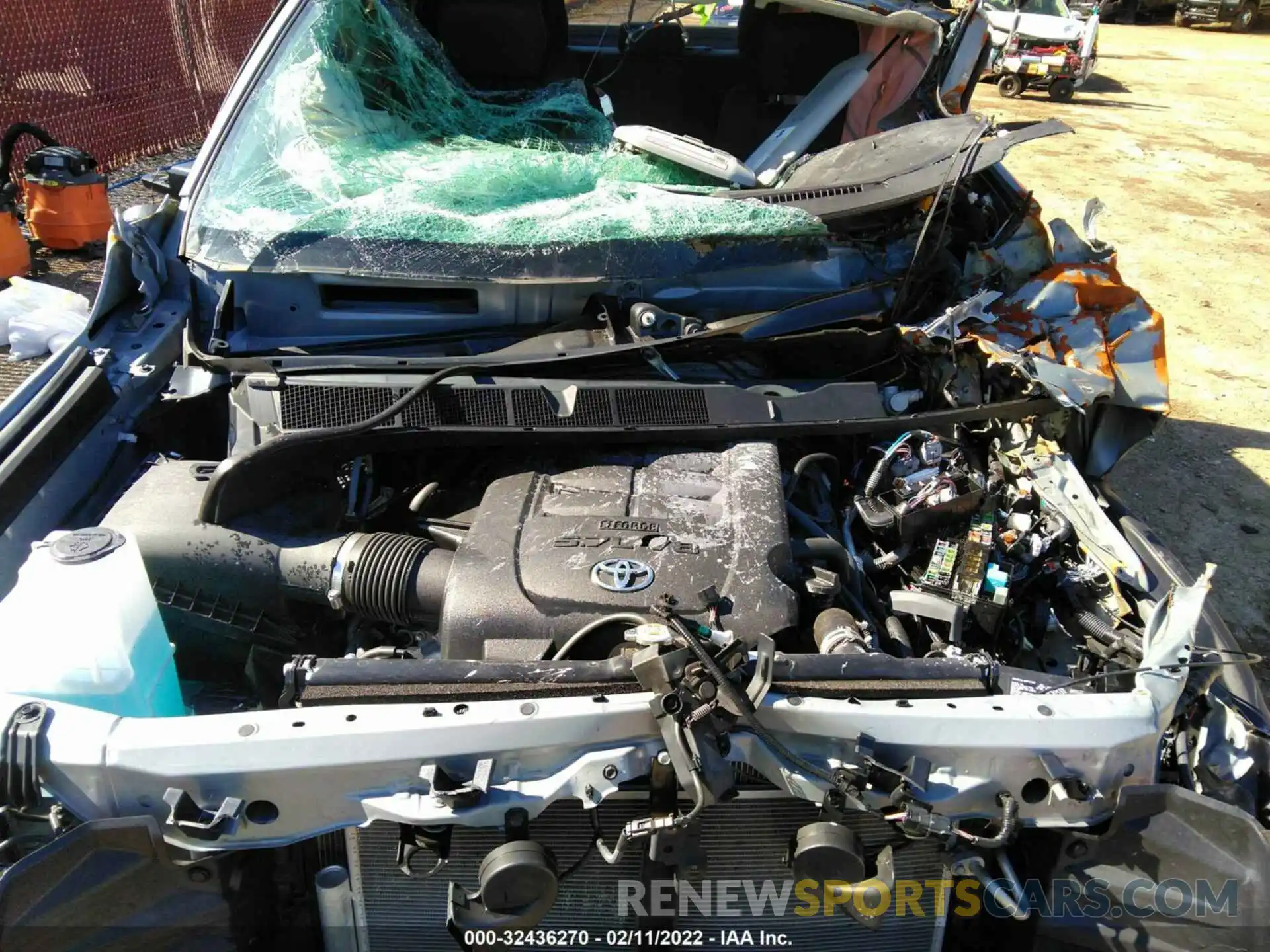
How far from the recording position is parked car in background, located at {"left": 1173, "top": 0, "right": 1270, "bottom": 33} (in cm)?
1944

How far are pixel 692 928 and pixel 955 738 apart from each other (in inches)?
26.2

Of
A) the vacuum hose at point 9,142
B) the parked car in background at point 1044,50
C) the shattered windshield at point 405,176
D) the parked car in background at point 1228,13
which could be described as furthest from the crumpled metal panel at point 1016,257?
the parked car in background at point 1228,13

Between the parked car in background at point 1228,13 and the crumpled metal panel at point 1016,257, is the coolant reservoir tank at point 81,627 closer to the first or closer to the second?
the crumpled metal panel at point 1016,257

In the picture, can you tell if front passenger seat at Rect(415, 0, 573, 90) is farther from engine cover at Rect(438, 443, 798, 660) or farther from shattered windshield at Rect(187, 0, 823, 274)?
engine cover at Rect(438, 443, 798, 660)

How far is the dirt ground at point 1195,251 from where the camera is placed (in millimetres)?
3971

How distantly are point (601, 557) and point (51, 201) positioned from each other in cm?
604

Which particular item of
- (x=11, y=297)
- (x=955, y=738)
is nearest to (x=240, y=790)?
(x=955, y=738)

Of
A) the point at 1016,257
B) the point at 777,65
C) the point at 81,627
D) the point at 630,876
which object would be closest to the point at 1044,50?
the point at 777,65

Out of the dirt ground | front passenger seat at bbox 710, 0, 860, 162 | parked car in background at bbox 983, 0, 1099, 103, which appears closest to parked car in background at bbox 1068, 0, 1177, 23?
the dirt ground

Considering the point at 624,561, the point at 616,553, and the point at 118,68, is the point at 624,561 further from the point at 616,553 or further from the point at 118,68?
the point at 118,68

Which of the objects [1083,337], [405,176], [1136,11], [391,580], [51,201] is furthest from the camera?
[1136,11]

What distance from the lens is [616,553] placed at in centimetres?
197

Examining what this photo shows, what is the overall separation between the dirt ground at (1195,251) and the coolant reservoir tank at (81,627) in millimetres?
3368

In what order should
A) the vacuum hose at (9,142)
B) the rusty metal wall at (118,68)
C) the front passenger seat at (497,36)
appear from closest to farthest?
the front passenger seat at (497,36), the vacuum hose at (9,142), the rusty metal wall at (118,68)
